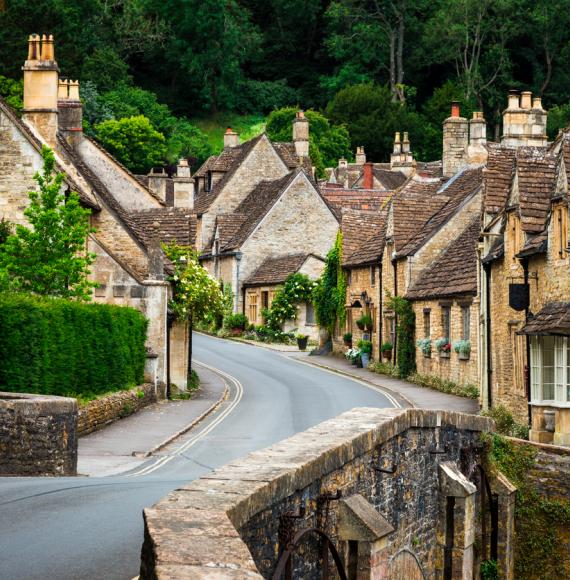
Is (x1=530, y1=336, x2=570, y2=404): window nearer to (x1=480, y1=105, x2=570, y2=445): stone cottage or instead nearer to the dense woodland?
(x1=480, y1=105, x2=570, y2=445): stone cottage

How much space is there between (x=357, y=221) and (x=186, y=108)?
68.4 meters

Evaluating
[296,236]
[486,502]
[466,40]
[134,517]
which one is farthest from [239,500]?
[466,40]

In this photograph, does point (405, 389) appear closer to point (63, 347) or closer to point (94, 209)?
point (94, 209)

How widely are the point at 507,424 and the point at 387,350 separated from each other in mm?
19379

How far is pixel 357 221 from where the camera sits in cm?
5722

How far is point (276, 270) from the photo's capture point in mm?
67375

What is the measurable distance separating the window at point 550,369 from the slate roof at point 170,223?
21.2 metres

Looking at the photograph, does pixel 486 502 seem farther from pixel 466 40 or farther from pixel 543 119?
pixel 466 40

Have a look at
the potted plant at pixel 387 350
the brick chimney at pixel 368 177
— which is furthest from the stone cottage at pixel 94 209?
the brick chimney at pixel 368 177

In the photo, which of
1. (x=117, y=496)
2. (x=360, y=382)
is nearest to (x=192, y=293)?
(x=360, y=382)

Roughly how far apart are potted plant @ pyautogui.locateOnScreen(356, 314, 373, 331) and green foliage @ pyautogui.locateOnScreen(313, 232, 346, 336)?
3.87 meters

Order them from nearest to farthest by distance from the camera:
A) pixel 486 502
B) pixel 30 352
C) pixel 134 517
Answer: pixel 134 517, pixel 486 502, pixel 30 352

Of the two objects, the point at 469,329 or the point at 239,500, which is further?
the point at 469,329

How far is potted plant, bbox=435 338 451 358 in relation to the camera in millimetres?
41250
